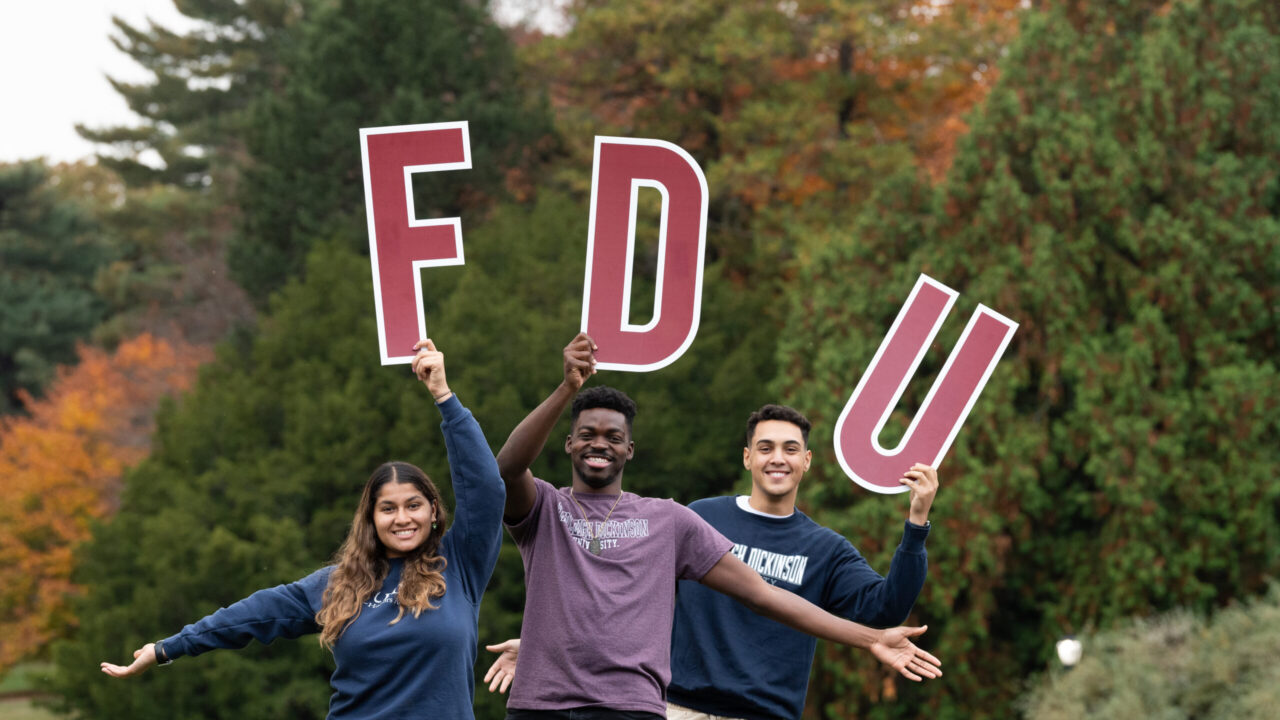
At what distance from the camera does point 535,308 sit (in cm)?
2164

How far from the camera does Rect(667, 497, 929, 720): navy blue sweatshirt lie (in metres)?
Answer: 4.50

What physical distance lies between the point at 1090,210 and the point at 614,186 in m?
12.6

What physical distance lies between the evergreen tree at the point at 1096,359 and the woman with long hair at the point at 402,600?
11960mm

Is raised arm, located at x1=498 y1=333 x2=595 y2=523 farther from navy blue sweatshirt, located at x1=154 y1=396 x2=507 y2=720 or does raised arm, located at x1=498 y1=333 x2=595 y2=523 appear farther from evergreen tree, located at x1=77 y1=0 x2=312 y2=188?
evergreen tree, located at x1=77 y1=0 x2=312 y2=188

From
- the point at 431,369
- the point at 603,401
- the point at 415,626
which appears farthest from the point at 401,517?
the point at 603,401

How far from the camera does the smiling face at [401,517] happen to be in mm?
3914

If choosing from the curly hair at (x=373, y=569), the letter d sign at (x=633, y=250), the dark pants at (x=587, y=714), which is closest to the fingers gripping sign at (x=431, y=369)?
the curly hair at (x=373, y=569)

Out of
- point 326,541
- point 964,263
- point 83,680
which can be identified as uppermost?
point 964,263

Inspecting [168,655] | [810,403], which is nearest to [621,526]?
[168,655]

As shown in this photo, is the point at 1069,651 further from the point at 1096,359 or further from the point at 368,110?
the point at 368,110

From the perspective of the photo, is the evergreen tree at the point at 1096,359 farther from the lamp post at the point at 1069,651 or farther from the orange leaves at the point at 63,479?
the orange leaves at the point at 63,479

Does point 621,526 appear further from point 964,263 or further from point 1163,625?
point 964,263

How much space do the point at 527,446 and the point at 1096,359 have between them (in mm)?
12847

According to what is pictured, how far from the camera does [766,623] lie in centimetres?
461
